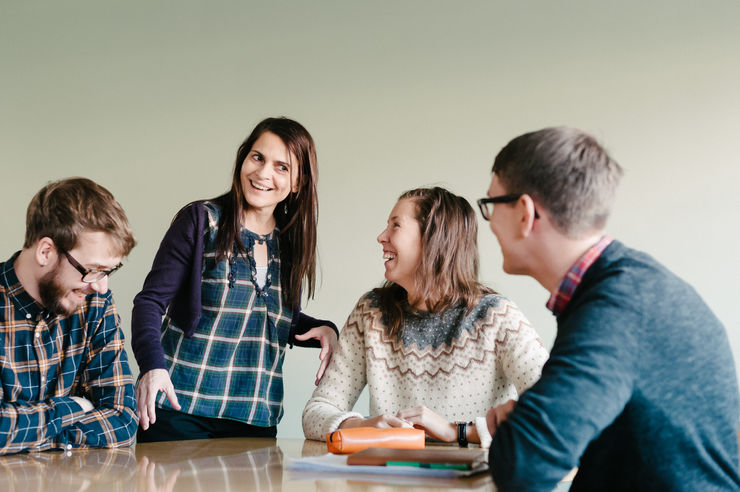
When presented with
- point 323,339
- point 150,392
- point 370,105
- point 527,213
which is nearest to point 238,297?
point 323,339

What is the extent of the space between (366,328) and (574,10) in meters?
1.76

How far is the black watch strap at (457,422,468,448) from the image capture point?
1.79 meters

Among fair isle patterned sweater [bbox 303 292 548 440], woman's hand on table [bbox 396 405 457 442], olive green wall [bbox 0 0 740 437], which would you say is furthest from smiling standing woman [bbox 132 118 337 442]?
olive green wall [bbox 0 0 740 437]

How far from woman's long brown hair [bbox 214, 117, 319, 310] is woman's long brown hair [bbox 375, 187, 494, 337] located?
0.25 meters

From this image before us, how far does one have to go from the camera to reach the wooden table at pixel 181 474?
122 centimetres

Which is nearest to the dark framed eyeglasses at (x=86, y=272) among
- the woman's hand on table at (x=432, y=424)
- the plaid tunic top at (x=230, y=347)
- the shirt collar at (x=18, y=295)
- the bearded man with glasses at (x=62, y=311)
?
the bearded man with glasses at (x=62, y=311)

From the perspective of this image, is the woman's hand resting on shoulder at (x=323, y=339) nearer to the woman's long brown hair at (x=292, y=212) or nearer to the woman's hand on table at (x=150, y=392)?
the woman's long brown hair at (x=292, y=212)

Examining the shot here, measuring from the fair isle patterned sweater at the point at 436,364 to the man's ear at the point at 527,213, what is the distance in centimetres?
82

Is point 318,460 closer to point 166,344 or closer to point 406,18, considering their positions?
point 166,344

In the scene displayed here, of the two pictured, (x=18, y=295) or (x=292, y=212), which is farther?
(x=292, y=212)

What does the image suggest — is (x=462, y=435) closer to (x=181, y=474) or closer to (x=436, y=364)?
(x=436, y=364)

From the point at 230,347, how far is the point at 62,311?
1.77ft

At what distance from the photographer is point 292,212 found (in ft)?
7.79

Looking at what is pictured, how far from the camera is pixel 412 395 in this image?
206 cm
